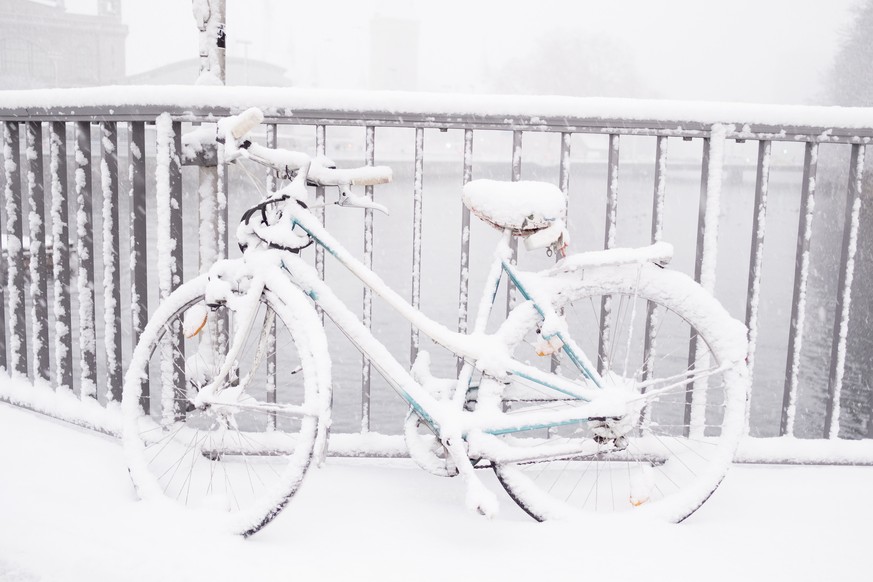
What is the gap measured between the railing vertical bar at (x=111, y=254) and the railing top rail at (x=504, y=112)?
10.6 inches

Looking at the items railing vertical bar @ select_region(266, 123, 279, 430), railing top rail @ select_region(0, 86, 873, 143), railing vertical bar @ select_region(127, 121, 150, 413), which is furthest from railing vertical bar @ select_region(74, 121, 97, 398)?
railing vertical bar @ select_region(266, 123, 279, 430)

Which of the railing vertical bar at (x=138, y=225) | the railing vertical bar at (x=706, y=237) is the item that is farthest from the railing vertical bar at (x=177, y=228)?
the railing vertical bar at (x=706, y=237)

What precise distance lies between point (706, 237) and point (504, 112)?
3.21 ft

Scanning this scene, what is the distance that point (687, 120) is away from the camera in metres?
2.96

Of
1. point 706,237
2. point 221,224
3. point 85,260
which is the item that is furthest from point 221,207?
point 706,237

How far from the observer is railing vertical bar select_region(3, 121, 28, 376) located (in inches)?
142

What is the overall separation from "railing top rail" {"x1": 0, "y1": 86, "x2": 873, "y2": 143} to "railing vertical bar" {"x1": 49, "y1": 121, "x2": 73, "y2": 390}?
0.60 m

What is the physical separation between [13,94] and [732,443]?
3326 mm

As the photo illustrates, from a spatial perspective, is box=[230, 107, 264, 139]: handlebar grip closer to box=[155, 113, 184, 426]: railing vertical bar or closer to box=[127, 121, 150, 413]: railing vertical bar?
box=[155, 113, 184, 426]: railing vertical bar

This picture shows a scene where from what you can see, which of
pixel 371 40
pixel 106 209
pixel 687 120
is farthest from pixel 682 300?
pixel 371 40

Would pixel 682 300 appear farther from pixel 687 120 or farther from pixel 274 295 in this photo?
pixel 274 295

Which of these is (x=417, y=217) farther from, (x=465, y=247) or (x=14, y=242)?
(x=14, y=242)

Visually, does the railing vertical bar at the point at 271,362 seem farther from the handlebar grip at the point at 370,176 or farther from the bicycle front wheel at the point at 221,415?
the handlebar grip at the point at 370,176

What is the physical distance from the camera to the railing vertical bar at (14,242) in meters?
3.61
